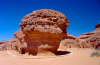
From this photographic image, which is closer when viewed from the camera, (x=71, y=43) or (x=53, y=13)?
(x=53, y=13)

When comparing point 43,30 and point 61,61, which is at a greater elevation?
point 43,30

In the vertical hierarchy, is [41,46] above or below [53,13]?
below

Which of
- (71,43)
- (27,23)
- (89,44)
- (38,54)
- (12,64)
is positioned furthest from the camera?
(71,43)

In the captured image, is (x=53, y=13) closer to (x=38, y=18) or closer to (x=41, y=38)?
(x=38, y=18)

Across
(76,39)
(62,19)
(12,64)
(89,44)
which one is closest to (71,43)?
(76,39)

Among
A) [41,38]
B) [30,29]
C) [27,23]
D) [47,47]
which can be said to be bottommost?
[47,47]

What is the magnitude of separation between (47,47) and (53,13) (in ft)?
13.3

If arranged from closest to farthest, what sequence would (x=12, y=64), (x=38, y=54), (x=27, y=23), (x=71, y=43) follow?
(x=12, y=64) → (x=38, y=54) → (x=27, y=23) → (x=71, y=43)

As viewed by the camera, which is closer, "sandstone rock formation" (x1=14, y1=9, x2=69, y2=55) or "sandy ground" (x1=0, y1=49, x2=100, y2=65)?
"sandy ground" (x1=0, y1=49, x2=100, y2=65)

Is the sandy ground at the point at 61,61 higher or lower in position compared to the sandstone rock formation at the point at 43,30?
lower

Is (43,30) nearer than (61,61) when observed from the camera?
No

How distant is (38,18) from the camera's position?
9.41 m

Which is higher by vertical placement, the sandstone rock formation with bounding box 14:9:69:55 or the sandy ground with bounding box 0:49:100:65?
the sandstone rock formation with bounding box 14:9:69:55

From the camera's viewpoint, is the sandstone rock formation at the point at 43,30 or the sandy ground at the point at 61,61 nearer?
the sandy ground at the point at 61,61
